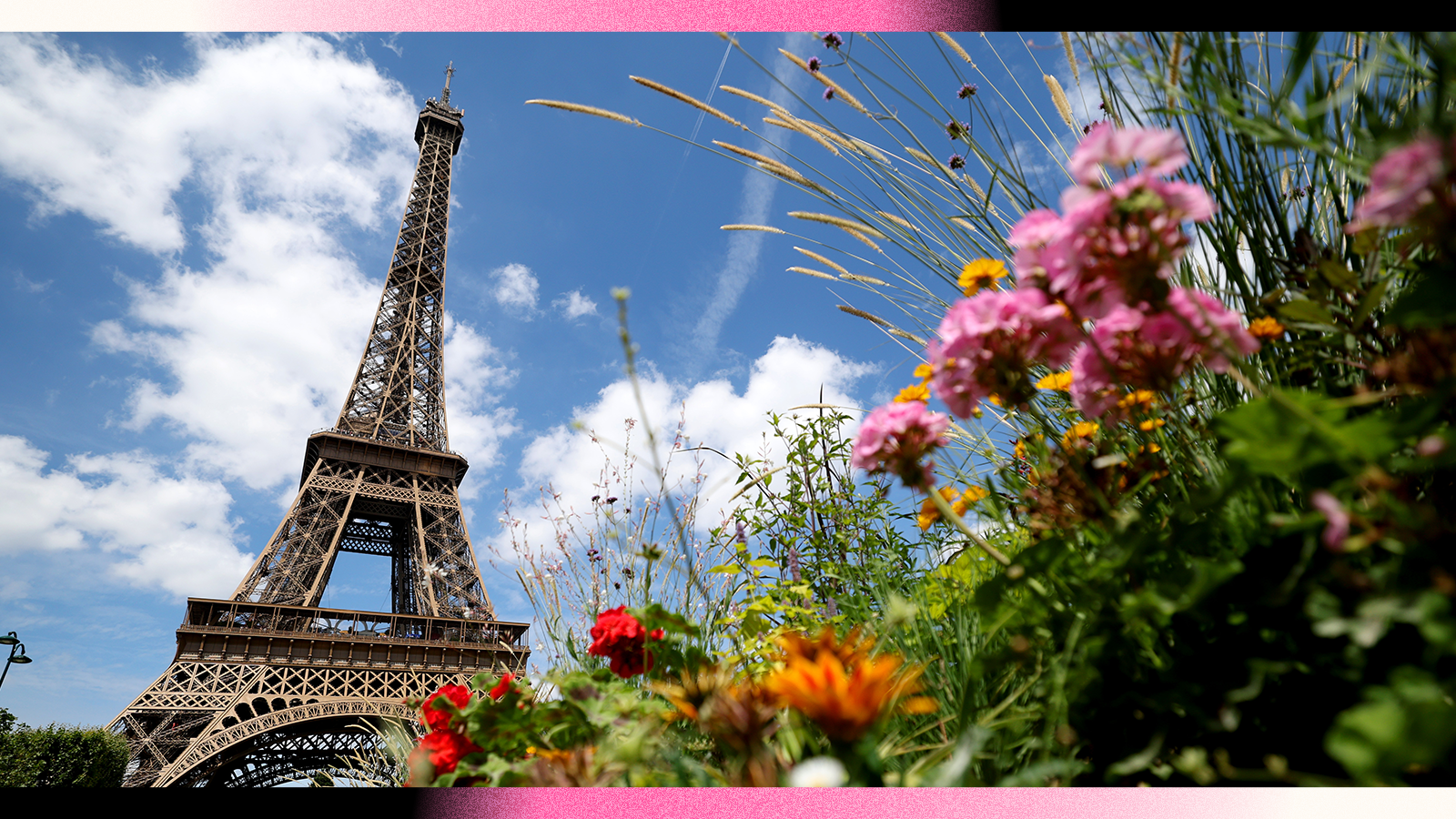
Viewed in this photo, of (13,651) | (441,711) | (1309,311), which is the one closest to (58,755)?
(13,651)

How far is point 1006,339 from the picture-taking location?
812mm

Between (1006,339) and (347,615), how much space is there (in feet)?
A: 52.7

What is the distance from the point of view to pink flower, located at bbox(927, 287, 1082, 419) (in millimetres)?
792

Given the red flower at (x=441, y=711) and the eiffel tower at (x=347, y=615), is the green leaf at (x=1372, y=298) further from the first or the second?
the eiffel tower at (x=347, y=615)

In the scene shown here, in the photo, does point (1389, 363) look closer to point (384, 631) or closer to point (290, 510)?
point (384, 631)

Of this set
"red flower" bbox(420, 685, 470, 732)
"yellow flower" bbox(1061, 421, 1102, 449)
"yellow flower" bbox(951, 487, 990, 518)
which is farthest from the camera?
"red flower" bbox(420, 685, 470, 732)

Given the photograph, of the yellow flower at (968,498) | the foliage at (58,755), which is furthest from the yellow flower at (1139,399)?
the foliage at (58,755)

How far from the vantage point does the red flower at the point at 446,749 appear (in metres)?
1.35

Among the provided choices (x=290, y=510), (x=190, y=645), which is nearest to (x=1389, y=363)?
(x=190, y=645)

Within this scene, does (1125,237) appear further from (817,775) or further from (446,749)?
(446,749)

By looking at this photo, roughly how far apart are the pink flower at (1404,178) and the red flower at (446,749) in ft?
5.65

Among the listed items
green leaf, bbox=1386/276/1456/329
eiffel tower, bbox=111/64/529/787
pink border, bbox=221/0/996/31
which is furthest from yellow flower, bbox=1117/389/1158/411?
eiffel tower, bbox=111/64/529/787

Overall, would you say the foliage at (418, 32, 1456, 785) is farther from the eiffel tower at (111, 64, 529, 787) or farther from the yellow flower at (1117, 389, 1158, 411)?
the eiffel tower at (111, 64, 529, 787)

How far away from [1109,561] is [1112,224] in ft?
1.28
